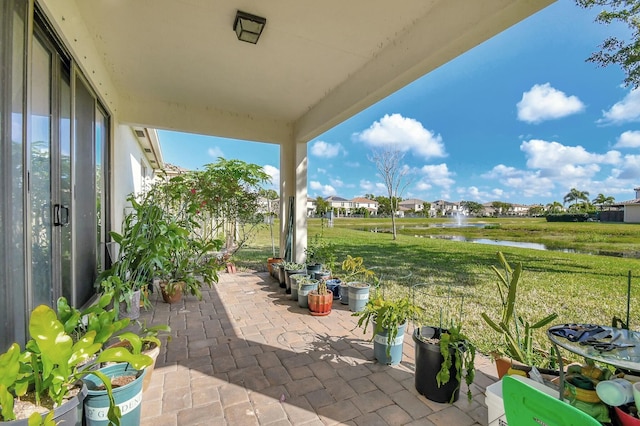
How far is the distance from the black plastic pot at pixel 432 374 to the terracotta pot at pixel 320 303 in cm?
147

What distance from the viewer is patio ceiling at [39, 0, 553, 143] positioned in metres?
2.12

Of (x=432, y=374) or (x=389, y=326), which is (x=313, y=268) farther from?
(x=432, y=374)

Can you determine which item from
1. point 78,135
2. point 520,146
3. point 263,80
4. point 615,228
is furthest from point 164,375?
point 520,146

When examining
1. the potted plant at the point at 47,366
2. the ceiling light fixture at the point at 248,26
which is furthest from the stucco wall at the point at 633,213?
the potted plant at the point at 47,366

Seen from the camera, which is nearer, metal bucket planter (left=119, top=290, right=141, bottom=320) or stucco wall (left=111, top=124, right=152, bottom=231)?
metal bucket planter (left=119, top=290, right=141, bottom=320)

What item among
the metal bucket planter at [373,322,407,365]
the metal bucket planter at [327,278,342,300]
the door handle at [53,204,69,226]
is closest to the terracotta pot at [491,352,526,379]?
the metal bucket planter at [373,322,407,365]

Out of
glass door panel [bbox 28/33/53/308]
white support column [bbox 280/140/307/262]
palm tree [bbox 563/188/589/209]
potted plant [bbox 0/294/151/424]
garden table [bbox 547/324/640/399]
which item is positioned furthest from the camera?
palm tree [bbox 563/188/589/209]

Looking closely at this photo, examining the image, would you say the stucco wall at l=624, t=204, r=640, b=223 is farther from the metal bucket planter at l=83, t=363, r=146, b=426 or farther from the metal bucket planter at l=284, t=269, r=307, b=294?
the metal bucket planter at l=83, t=363, r=146, b=426

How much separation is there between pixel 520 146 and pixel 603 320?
14.8 meters

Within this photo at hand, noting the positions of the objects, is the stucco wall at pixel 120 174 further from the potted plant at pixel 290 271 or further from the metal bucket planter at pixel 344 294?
the metal bucket planter at pixel 344 294

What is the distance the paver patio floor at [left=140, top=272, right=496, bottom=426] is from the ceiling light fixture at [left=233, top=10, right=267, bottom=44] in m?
2.80

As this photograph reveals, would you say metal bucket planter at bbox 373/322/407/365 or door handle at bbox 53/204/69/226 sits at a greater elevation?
door handle at bbox 53/204/69/226

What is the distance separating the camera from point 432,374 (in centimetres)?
177

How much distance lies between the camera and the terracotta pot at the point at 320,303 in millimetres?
3195
